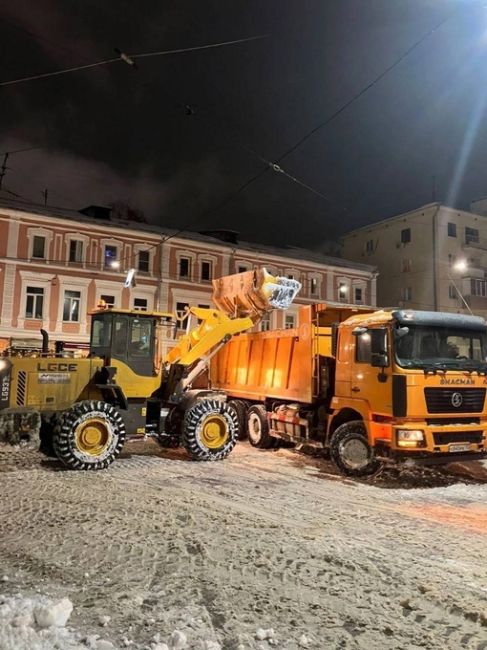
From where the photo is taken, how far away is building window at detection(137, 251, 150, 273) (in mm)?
34875

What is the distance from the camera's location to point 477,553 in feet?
19.3

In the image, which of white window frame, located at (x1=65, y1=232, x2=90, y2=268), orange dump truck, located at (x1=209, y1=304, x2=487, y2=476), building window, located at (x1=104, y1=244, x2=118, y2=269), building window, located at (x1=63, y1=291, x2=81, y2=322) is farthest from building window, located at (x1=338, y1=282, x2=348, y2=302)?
orange dump truck, located at (x1=209, y1=304, x2=487, y2=476)

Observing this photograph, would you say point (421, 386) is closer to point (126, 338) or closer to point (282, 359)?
point (282, 359)

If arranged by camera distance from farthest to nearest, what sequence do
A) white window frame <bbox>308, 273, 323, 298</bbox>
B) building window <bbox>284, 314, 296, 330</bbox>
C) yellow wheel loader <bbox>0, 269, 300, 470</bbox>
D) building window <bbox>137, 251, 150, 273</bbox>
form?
white window frame <bbox>308, 273, 323, 298</bbox> → building window <bbox>284, 314, 296, 330</bbox> → building window <bbox>137, 251, 150, 273</bbox> → yellow wheel loader <bbox>0, 269, 300, 470</bbox>

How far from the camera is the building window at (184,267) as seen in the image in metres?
36.4

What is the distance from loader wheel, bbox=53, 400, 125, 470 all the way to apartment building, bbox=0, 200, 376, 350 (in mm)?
18909

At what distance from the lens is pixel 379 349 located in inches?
370

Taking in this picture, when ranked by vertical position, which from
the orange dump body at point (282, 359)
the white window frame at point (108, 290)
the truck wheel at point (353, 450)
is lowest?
the truck wheel at point (353, 450)

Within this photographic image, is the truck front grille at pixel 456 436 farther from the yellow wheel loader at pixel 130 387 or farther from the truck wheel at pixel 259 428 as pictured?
the truck wheel at pixel 259 428

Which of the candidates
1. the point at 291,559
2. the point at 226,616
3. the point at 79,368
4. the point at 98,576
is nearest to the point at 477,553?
the point at 291,559

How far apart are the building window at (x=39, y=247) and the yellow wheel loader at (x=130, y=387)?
2123cm

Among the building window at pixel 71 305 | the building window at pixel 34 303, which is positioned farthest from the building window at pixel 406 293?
the building window at pixel 34 303

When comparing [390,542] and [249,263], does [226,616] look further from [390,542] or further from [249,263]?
[249,263]

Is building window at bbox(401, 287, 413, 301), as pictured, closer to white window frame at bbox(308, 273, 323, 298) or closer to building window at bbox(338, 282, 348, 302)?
building window at bbox(338, 282, 348, 302)
